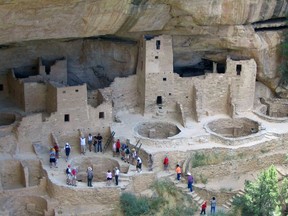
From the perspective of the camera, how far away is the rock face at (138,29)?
21406 mm

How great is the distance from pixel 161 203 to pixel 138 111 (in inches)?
188

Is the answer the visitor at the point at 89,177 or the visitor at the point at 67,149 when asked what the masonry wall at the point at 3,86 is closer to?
the visitor at the point at 67,149

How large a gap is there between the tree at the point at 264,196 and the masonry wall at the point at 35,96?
24.7ft

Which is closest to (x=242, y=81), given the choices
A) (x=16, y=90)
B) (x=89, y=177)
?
(x=89, y=177)

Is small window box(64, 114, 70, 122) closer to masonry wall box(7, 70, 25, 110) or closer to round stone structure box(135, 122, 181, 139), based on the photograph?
masonry wall box(7, 70, 25, 110)

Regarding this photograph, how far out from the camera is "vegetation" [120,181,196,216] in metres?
21.1

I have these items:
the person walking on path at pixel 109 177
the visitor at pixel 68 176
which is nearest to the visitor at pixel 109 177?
the person walking on path at pixel 109 177

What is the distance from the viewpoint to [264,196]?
67.9ft

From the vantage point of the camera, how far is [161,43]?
2498cm

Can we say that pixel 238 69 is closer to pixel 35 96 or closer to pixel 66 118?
pixel 66 118

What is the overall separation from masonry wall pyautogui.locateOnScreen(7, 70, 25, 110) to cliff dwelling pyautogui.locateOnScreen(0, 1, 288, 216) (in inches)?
1.4

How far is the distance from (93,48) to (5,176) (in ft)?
21.5

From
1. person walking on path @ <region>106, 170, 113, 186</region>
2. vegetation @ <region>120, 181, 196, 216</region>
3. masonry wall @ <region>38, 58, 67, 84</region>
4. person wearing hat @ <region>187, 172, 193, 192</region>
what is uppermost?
masonry wall @ <region>38, 58, 67, 84</region>

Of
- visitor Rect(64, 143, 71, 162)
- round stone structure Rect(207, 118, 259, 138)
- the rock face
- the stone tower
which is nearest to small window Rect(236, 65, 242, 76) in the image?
the rock face
